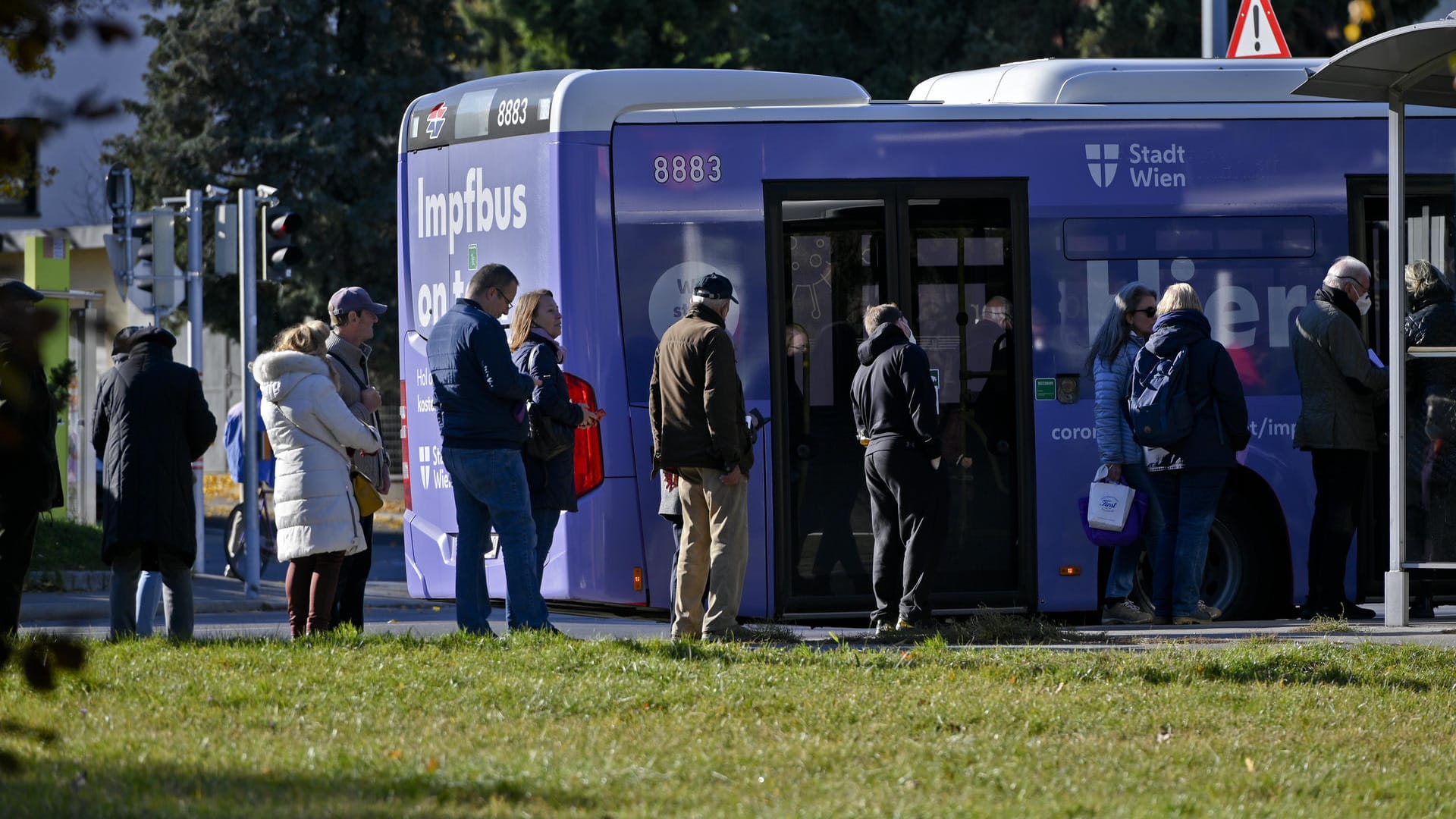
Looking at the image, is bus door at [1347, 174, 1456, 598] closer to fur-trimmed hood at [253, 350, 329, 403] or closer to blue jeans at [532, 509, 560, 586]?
blue jeans at [532, 509, 560, 586]

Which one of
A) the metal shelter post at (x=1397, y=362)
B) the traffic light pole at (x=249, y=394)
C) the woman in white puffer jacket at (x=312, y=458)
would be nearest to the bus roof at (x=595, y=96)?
the woman in white puffer jacket at (x=312, y=458)

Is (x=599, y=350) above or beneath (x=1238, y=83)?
beneath

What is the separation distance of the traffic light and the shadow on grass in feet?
30.4

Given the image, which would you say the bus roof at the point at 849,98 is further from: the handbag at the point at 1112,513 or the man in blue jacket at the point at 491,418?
the handbag at the point at 1112,513

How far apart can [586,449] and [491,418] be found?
A: 3.15 feet

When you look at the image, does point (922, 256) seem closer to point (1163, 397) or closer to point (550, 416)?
point (1163, 397)

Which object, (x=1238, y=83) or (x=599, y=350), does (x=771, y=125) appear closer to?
(x=599, y=350)

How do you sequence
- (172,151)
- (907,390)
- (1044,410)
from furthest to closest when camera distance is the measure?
(172,151)
(1044,410)
(907,390)

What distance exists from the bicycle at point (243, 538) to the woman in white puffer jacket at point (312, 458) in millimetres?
7038

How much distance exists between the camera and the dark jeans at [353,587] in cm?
930

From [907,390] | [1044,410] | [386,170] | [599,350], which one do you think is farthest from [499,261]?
[386,170]

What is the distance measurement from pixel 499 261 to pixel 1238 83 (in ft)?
13.7

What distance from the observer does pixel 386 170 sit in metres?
27.9

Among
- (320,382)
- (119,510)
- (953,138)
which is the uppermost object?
(953,138)
